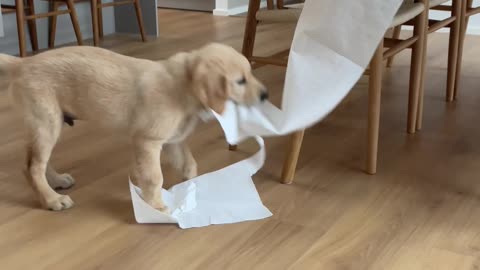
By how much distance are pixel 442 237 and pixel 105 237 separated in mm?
735

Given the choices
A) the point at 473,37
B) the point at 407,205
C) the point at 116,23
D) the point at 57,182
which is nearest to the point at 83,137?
the point at 57,182

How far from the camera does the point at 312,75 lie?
144cm

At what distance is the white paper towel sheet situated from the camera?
4.65 feet

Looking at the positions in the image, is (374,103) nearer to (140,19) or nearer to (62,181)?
(62,181)

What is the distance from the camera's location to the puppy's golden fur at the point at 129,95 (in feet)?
4.21

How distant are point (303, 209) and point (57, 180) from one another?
2.09ft

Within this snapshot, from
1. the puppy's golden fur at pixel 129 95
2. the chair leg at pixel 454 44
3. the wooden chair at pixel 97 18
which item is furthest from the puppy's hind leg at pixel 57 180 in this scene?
the wooden chair at pixel 97 18

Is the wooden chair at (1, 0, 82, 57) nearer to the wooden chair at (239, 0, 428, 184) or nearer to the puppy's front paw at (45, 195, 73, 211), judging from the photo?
the wooden chair at (239, 0, 428, 184)

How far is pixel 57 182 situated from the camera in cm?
163

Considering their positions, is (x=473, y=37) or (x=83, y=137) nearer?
(x=83, y=137)

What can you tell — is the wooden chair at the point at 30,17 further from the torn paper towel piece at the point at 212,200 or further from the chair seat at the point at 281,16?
the torn paper towel piece at the point at 212,200

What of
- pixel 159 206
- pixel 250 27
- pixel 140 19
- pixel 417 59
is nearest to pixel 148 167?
pixel 159 206

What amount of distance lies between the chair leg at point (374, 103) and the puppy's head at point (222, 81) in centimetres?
45

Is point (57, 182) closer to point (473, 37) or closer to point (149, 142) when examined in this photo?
point (149, 142)
